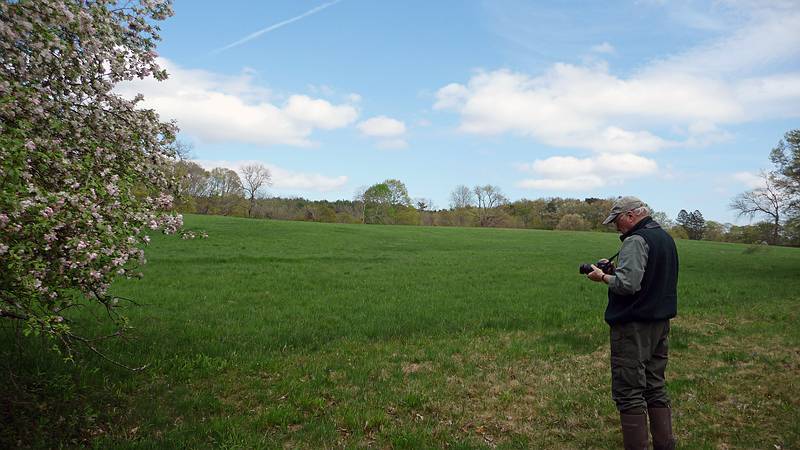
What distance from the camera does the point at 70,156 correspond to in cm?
646

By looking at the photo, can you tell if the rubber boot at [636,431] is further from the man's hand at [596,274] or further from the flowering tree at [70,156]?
the flowering tree at [70,156]

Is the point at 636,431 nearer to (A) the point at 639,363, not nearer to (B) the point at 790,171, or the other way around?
(A) the point at 639,363

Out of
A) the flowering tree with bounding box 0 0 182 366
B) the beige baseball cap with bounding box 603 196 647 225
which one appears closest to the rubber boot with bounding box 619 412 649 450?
the beige baseball cap with bounding box 603 196 647 225

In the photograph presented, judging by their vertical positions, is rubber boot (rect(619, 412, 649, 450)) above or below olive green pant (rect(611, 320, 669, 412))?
below

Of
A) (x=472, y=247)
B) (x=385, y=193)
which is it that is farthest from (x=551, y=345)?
(x=385, y=193)

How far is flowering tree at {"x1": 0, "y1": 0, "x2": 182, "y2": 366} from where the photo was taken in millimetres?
4766

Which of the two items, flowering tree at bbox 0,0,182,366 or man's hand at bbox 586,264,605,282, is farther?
man's hand at bbox 586,264,605,282

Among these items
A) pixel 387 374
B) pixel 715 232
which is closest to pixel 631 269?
pixel 387 374

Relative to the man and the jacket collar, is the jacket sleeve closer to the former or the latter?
the man

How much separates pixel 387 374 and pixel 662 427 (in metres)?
4.70

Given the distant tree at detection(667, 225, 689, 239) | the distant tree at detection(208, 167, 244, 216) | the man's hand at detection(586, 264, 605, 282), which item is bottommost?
the man's hand at detection(586, 264, 605, 282)

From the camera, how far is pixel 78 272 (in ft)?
18.5

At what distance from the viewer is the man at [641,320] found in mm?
5391

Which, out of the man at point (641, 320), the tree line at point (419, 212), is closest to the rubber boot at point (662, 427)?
the man at point (641, 320)
